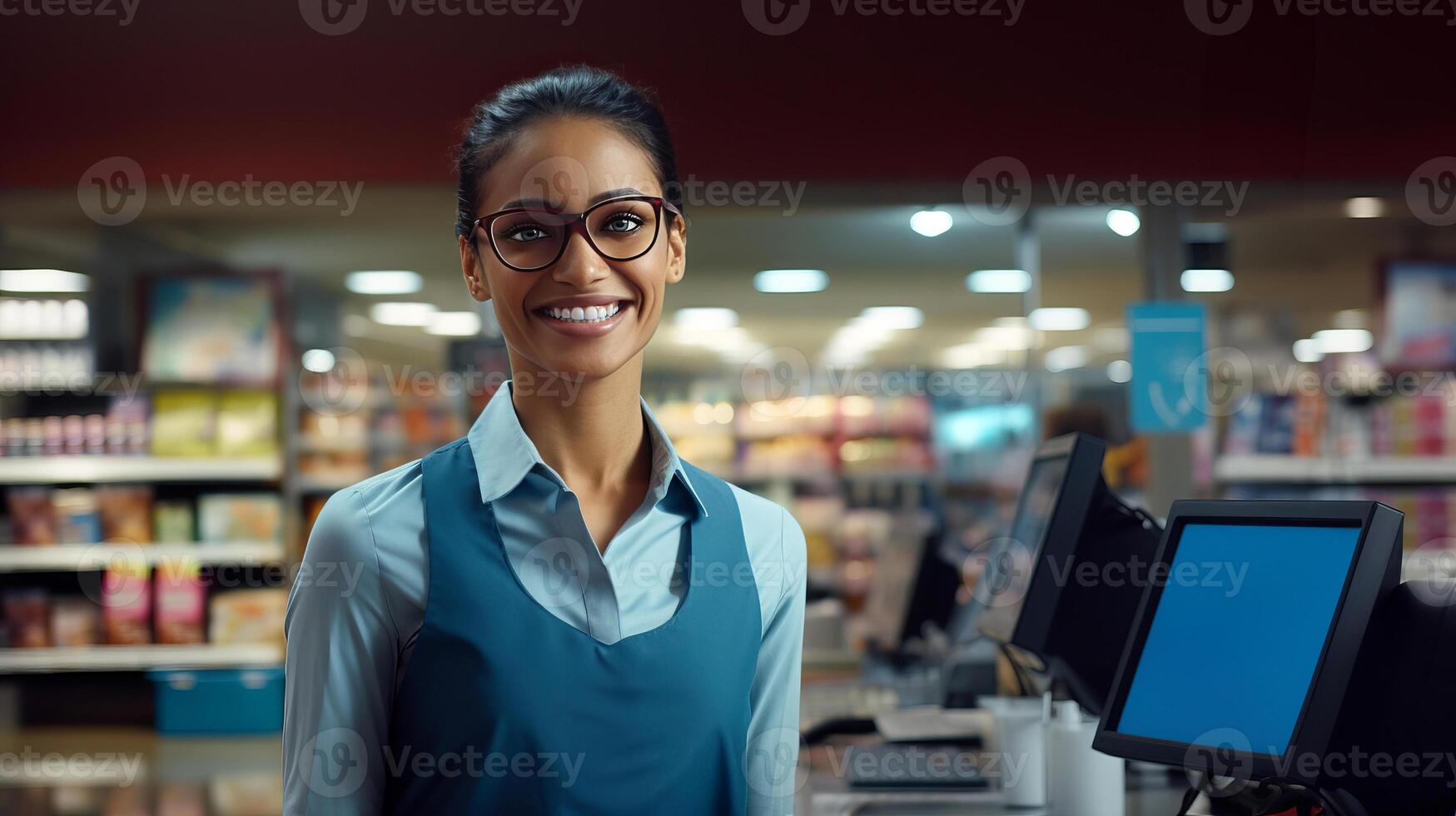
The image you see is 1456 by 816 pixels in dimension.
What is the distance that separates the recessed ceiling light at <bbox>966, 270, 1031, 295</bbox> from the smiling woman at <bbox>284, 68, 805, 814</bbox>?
4254mm

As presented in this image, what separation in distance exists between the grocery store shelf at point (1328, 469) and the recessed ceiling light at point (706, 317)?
215cm

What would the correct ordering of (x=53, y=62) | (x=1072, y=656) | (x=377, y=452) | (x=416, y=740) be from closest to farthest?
(x=416, y=740), (x=1072, y=656), (x=53, y=62), (x=377, y=452)

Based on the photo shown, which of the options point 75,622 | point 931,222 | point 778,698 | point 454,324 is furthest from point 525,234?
point 75,622

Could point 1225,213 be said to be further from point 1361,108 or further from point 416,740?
point 416,740

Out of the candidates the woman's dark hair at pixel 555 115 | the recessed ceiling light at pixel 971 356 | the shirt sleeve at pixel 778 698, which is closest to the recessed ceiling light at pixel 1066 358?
the recessed ceiling light at pixel 971 356

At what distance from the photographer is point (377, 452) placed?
5.60m

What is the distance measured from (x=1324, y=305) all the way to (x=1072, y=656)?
4.19m

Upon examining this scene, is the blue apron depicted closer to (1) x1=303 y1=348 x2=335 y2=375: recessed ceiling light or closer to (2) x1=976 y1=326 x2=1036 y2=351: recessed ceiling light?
(2) x1=976 y1=326 x2=1036 y2=351: recessed ceiling light

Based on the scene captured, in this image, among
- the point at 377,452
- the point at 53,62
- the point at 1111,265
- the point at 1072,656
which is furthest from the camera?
the point at 377,452

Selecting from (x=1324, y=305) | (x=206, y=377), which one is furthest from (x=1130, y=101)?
(x=206, y=377)

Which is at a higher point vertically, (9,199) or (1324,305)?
(9,199)

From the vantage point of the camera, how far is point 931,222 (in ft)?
→ 16.8

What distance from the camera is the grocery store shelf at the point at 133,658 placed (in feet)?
17.3

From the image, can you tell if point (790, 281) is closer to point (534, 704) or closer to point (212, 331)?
point (212, 331)
